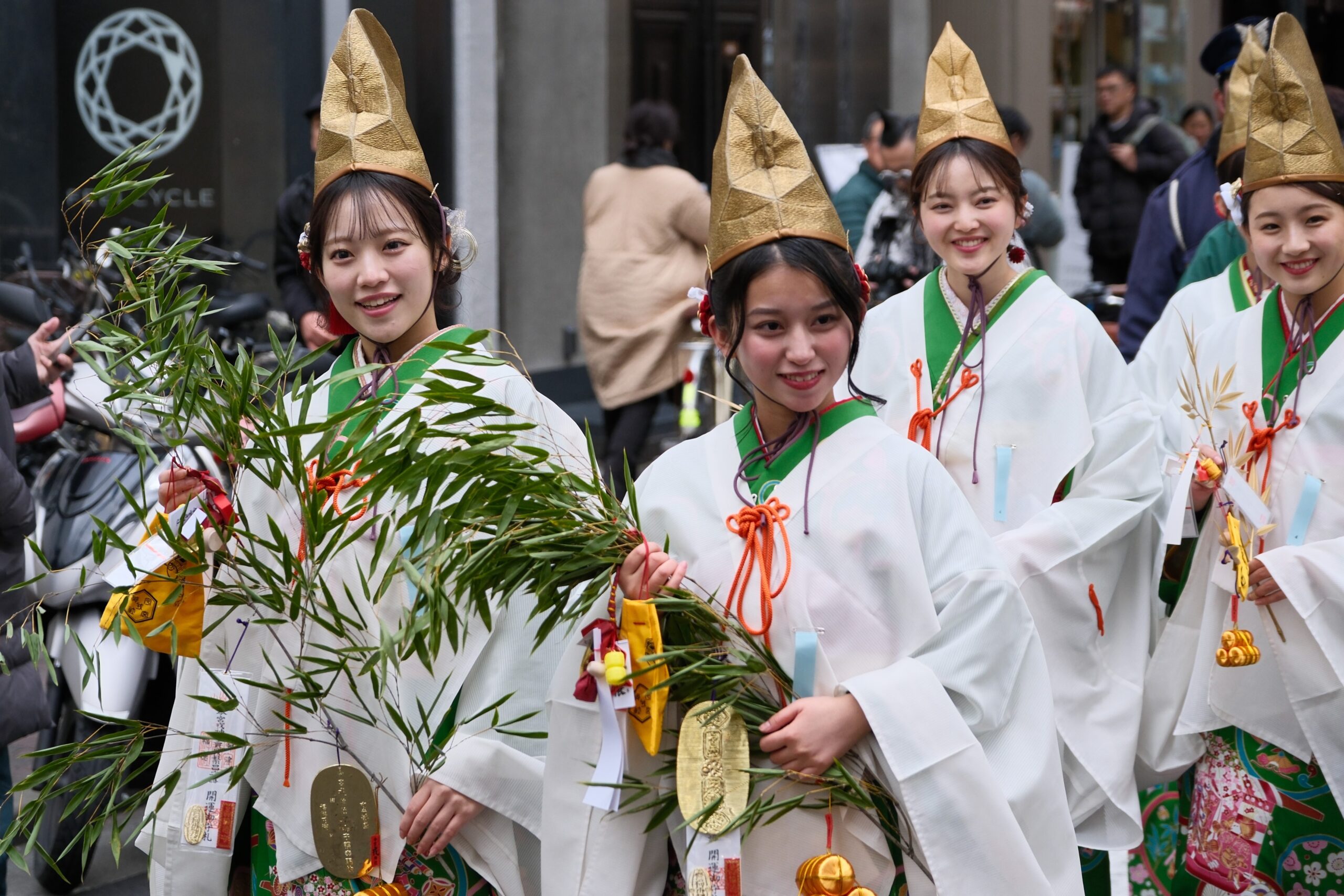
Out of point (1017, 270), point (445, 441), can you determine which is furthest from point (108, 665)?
point (1017, 270)

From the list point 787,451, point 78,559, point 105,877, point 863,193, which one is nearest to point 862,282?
point 787,451

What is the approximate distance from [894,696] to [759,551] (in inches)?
11.8

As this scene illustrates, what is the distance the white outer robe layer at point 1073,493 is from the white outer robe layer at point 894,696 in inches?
41.1

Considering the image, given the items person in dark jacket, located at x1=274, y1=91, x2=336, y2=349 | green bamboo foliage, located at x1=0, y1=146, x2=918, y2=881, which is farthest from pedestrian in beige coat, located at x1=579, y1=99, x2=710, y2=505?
green bamboo foliage, located at x1=0, y1=146, x2=918, y2=881

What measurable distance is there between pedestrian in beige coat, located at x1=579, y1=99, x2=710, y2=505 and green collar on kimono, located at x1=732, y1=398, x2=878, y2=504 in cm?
540

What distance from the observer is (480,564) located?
2.33m

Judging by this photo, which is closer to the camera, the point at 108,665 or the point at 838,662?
the point at 838,662

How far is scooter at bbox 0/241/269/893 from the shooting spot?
4555 mm

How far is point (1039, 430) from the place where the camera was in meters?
3.63

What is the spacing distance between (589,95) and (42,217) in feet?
15.4

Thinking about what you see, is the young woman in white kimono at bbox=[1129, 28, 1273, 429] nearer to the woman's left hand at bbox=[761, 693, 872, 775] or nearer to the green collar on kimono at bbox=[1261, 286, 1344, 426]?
the green collar on kimono at bbox=[1261, 286, 1344, 426]

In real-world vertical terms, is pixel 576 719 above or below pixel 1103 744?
above

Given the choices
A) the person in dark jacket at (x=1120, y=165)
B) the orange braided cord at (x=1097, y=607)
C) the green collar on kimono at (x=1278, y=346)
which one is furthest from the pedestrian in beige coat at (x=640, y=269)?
the green collar on kimono at (x=1278, y=346)

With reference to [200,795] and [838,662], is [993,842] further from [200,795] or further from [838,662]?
[200,795]
